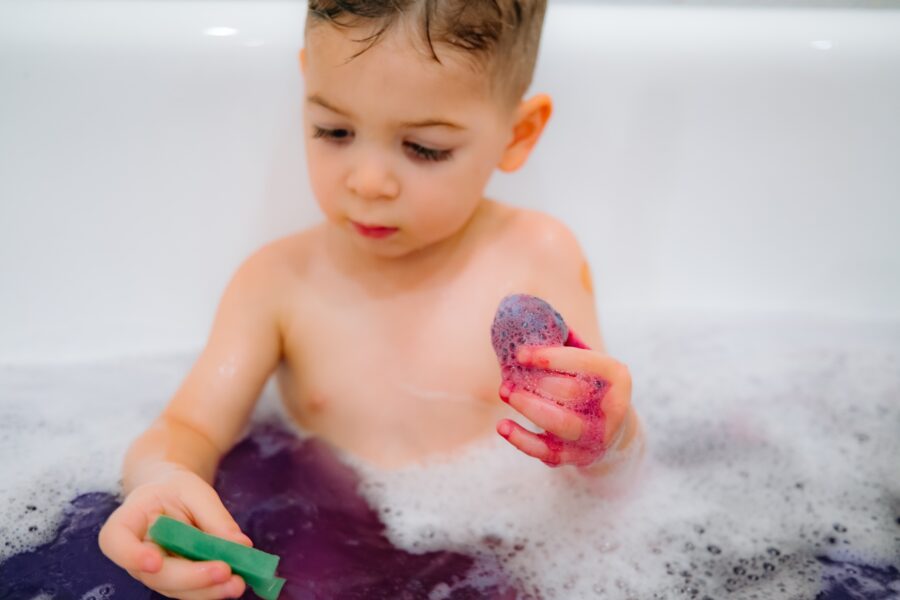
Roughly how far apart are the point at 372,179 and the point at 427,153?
60 millimetres

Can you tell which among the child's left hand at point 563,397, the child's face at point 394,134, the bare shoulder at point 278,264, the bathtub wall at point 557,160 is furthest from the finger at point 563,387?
the bathtub wall at point 557,160

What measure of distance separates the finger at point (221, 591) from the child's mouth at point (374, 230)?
0.33m

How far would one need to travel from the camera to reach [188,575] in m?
0.64

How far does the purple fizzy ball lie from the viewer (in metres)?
0.71

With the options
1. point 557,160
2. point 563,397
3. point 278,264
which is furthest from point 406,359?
point 557,160

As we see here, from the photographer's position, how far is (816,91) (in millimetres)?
1229

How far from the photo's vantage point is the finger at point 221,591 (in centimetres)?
64

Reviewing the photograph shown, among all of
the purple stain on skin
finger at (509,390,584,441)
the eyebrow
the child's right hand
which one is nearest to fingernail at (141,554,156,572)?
the child's right hand

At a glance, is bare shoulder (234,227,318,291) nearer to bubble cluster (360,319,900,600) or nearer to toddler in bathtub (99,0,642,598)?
toddler in bathtub (99,0,642,598)

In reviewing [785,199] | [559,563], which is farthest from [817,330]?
[559,563]

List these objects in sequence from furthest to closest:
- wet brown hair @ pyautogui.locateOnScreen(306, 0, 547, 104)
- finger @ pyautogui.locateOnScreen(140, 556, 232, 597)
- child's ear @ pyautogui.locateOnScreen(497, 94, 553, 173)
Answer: child's ear @ pyautogui.locateOnScreen(497, 94, 553, 173) < wet brown hair @ pyautogui.locateOnScreen(306, 0, 547, 104) < finger @ pyautogui.locateOnScreen(140, 556, 232, 597)

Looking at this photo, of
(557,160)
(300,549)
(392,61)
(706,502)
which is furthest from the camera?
(557,160)

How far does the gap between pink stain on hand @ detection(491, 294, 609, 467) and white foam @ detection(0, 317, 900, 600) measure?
218 mm

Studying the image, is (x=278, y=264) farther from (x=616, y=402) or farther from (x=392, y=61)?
(x=616, y=402)
